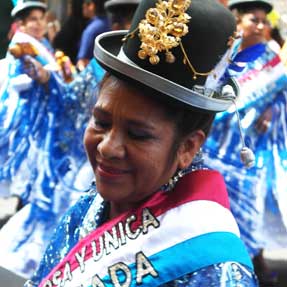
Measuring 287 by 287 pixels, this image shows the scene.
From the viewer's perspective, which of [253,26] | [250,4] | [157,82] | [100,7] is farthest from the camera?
[100,7]

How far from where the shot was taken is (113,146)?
1.79 meters

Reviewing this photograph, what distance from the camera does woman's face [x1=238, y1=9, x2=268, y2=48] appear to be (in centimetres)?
507

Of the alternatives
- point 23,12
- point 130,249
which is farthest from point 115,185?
point 23,12

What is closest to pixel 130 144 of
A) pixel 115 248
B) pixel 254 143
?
pixel 115 248

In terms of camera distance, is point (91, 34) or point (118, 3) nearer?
point (118, 3)

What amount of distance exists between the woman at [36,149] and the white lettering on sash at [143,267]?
2990 mm

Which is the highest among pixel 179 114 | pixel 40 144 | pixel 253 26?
pixel 179 114

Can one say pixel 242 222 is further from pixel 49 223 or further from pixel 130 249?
pixel 130 249

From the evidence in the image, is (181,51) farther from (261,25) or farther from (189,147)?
(261,25)

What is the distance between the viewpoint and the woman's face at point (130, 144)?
1.78m

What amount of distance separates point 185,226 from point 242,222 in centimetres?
297

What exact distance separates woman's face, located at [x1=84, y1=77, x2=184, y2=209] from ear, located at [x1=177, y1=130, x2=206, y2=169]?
0.02 metres

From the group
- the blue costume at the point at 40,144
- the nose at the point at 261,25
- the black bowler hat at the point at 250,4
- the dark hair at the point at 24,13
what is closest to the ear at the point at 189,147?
the blue costume at the point at 40,144

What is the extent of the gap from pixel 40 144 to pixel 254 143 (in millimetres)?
1402
